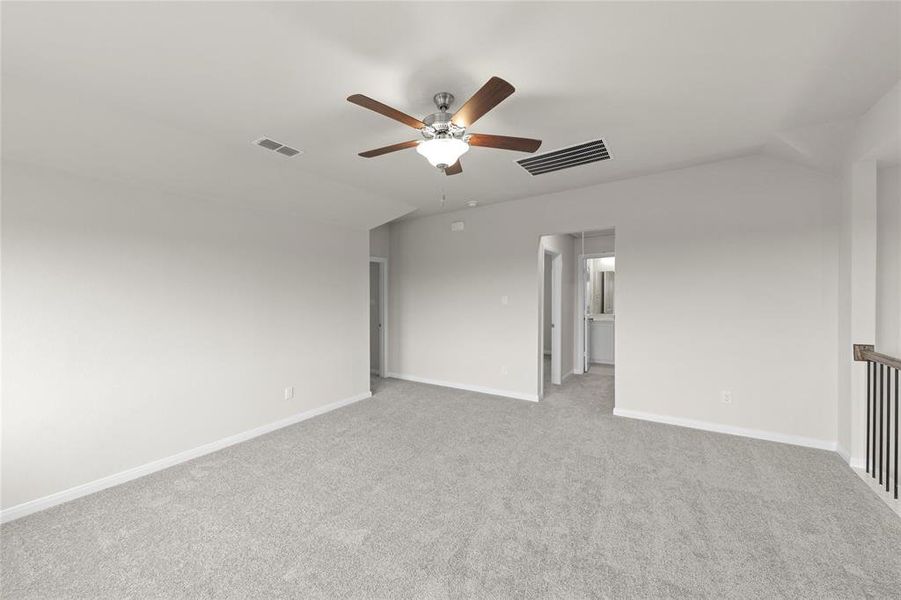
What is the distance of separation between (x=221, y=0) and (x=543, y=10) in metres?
1.31

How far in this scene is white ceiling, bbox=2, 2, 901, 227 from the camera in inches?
61.2

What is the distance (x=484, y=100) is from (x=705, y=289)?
3.10m

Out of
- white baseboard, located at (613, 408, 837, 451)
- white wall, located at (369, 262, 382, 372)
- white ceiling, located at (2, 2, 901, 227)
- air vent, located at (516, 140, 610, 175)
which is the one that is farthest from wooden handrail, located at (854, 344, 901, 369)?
white wall, located at (369, 262, 382, 372)

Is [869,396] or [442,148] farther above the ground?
[442,148]

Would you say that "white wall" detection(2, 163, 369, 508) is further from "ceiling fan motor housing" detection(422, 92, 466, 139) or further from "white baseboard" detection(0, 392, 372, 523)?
"ceiling fan motor housing" detection(422, 92, 466, 139)

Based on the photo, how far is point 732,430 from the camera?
134 inches

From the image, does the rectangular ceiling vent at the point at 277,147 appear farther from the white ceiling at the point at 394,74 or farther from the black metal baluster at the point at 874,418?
the black metal baluster at the point at 874,418

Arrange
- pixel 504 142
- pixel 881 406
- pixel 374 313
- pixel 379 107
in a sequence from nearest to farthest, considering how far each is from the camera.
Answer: pixel 379 107, pixel 504 142, pixel 881 406, pixel 374 313

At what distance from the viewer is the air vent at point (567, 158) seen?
9.84 feet

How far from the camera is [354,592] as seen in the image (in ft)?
5.49

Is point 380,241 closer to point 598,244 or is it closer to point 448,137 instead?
point 598,244

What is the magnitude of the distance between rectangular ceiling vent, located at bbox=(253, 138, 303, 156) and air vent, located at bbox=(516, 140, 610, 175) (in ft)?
6.32

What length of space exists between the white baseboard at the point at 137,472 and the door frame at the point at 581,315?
168 inches

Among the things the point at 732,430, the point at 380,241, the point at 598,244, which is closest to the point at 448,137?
the point at 732,430
